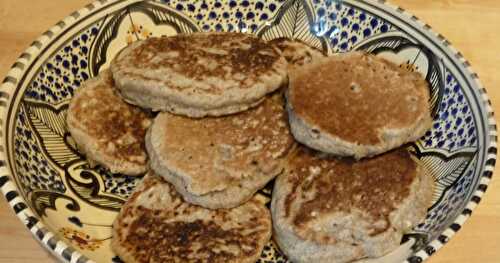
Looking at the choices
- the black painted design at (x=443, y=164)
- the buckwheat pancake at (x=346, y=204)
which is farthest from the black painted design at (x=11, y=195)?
the black painted design at (x=443, y=164)

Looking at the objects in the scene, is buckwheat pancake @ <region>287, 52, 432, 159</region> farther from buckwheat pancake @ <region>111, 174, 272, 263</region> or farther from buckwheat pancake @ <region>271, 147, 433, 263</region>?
buckwheat pancake @ <region>111, 174, 272, 263</region>

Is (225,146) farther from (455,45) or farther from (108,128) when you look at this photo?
(455,45)

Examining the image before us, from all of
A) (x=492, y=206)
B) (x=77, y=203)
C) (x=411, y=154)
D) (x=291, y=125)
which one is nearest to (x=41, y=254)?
(x=77, y=203)

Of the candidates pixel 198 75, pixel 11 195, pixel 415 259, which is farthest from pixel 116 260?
pixel 415 259

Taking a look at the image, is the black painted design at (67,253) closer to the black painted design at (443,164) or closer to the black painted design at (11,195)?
the black painted design at (11,195)

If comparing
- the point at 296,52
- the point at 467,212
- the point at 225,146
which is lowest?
the point at 467,212

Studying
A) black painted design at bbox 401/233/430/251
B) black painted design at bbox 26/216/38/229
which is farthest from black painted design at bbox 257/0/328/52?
black painted design at bbox 26/216/38/229

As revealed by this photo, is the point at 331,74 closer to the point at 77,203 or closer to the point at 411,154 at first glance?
the point at 411,154
